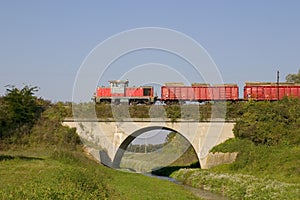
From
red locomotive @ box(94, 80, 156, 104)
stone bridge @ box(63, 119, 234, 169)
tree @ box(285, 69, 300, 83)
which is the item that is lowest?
stone bridge @ box(63, 119, 234, 169)

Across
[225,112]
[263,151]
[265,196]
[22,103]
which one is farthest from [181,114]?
[265,196]

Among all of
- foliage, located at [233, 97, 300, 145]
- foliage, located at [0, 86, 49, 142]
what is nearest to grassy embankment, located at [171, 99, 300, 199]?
foliage, located at [233, 97, 300, 145]

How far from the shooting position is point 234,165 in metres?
31.7

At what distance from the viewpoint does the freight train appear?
45156 mm

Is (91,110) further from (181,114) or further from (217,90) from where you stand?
(217,90)

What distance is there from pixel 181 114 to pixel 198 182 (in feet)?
34.7

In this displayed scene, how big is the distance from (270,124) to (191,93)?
435 inches

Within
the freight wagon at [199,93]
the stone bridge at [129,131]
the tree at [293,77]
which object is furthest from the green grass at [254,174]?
the tree at [293,77]

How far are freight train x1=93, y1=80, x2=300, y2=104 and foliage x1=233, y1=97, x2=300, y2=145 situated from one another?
6203mm

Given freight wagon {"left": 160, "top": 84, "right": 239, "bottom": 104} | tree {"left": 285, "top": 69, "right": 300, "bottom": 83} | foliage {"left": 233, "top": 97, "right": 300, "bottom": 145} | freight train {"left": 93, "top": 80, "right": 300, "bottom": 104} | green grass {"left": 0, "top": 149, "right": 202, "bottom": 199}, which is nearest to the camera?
green grass {"left": 0, "top": 149, "right": 202, "bottom": 199}

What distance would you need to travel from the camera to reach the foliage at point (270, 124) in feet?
118

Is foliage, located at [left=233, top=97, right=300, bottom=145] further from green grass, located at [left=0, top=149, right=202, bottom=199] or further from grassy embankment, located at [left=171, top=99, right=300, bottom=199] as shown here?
green grass, located at [left=0, top=149, right=202, bottom=199]

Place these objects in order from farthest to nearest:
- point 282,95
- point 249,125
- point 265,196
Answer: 1. point 282,95
2. point 249,125
3. point 265,196

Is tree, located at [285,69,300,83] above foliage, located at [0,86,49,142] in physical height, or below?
above
